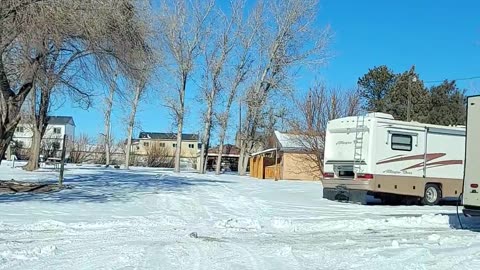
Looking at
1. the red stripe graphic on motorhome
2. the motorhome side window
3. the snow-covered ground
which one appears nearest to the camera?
the snow-covered ground

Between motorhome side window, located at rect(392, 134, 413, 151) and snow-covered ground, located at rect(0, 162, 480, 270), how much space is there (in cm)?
310

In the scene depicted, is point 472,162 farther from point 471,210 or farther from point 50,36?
point 50,36

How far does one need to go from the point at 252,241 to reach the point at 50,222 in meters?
4.21

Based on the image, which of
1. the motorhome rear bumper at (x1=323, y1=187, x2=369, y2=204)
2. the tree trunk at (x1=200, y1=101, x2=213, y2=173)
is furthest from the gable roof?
the motorhome rear bumper at (x1=323, y1=187, x2=369, y2=204)

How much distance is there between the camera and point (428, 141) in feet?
71.9

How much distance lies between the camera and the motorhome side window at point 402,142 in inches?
829

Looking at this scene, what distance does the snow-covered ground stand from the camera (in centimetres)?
840

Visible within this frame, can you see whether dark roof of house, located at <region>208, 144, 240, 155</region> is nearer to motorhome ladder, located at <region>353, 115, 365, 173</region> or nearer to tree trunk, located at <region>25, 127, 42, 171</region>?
tree trunk, located at <region>25, 127, 42, 171</region>

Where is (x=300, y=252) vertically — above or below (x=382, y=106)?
below

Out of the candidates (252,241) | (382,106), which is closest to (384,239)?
(252,241)

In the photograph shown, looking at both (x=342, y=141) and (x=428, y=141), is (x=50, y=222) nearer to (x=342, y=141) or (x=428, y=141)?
(x=342, y=141)

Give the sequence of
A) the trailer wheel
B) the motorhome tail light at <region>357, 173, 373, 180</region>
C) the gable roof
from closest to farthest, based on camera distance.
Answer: the motorhome tail light at <region>357, 173, 373, 180</region>, the trailer wheel, the gable roof

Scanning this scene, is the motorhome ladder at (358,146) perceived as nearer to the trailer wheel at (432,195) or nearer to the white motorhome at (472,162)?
the trailer wheel at (432,195)

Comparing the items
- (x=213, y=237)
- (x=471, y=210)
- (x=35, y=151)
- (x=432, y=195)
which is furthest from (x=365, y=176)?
(x=35, y=151)
